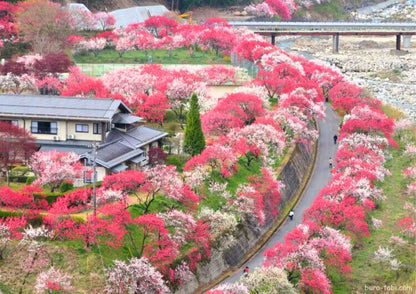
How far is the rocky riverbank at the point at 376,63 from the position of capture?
82.1m

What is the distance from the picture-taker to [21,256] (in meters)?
33.4

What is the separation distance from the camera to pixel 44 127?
45344 millimetres

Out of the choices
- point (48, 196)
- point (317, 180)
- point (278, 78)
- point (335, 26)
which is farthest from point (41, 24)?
point (335, 26)

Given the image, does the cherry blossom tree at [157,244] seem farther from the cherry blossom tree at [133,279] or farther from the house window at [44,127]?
the house window at [44,127]

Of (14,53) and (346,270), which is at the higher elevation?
(14,53)

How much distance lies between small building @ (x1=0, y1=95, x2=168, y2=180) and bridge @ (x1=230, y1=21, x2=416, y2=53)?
65.4 metres

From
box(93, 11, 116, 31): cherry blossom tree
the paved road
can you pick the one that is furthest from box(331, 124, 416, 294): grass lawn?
box(93, 11, 116, 31): cherry blossom tree

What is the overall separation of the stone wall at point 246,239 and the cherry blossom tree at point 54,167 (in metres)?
7.88

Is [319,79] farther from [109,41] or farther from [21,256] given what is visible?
[21,256]

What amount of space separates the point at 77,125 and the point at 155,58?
35100 millimetres

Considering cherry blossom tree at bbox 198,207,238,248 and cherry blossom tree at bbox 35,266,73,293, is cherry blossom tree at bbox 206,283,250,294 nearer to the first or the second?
cherry blossom tree at bbox 35,266,73,293

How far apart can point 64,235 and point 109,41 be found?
5262 centimetres

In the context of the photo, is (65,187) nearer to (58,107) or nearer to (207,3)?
(58,107)

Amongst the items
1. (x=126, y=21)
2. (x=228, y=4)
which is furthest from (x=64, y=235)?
(x=228, y=4)
